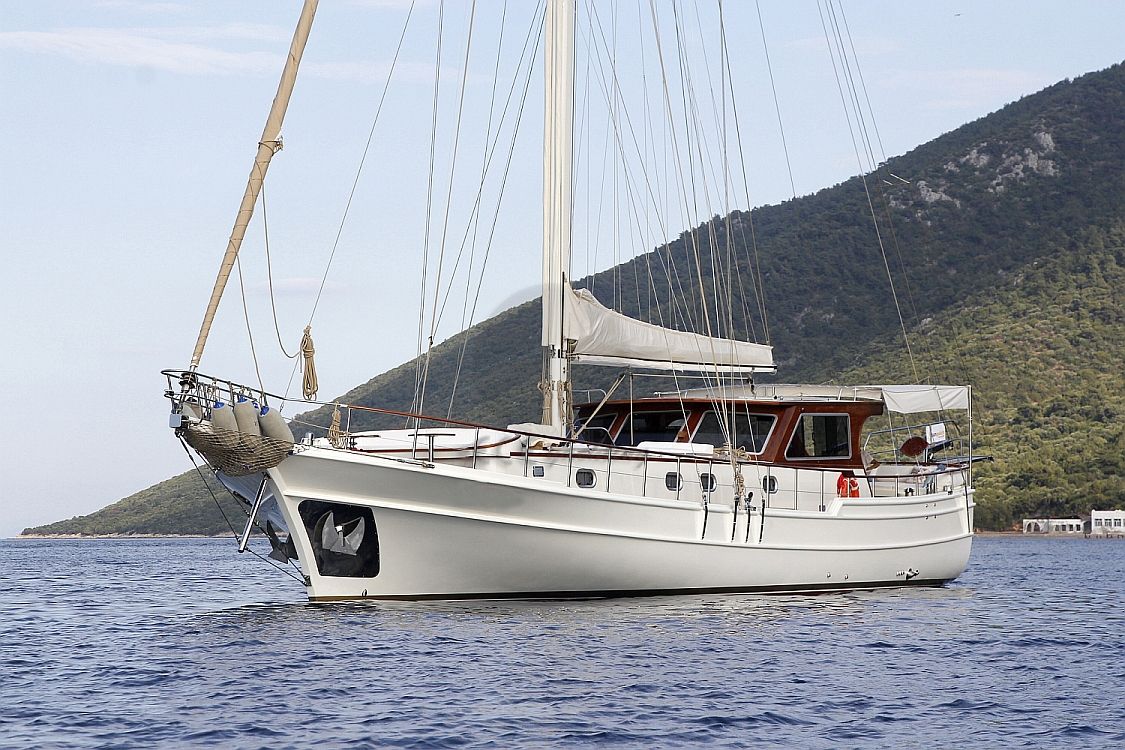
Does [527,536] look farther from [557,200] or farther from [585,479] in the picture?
[557,200]

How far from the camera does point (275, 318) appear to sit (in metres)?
16.4

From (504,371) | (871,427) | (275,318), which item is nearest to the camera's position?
(275,318)

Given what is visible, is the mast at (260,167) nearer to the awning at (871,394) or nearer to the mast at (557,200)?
the mast at (557,200)

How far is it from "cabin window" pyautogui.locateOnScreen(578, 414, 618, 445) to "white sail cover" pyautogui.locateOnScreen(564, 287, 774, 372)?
1.22 metres

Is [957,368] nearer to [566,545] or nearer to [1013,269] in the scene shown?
[1013,269]

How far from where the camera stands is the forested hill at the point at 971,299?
2736 inches

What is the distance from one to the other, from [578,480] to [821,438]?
6.24 metres

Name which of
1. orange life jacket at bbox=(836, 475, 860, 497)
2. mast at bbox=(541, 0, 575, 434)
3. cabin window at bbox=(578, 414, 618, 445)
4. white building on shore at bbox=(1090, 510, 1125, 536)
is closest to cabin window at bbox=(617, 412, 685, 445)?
cabin window at bbox=(578, 414, 618, 445)

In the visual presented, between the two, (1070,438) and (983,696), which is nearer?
(983,696)

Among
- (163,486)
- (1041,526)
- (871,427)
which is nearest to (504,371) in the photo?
(871,427)

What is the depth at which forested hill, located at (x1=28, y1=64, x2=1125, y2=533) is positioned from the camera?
69500 mm

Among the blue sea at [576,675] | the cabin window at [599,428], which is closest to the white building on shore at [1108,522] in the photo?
the blue sea at [576,675]

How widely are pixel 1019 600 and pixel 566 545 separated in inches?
458

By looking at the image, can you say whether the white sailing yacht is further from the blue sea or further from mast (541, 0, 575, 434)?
the blue sea
